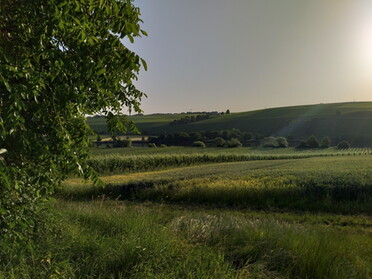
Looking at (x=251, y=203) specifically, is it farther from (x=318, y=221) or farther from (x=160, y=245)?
(x=160, y=245)

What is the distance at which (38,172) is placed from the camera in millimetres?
3820

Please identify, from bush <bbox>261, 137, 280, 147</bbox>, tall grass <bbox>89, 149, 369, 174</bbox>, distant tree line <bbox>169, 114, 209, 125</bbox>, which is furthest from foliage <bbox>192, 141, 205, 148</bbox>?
distant tree line <bbox>169, 114, 209, 125</bbox>

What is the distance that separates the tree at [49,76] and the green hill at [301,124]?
85116 millimetres

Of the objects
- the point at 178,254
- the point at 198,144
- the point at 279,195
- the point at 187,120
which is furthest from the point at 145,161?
the point at 187,120

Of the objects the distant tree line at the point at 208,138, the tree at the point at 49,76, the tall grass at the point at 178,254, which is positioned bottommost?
the distant tree line at the point at 208,138

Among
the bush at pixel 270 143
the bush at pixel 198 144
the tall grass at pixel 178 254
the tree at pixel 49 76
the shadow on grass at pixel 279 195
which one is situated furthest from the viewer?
the bush at pixel 198 144

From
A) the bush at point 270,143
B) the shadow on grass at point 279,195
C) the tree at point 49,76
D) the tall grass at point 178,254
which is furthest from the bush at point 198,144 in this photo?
the tree at point 49,76

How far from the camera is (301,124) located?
9981 cm

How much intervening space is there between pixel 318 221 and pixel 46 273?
1058cm

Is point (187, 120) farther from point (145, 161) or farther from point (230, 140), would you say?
point (145, 161)

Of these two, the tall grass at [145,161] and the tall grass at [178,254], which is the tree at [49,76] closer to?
the tall grass at [178,254]

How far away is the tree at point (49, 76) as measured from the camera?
282cm

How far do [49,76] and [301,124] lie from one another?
343 ft

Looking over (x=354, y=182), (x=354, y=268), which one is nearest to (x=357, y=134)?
(x=354, y=182)
